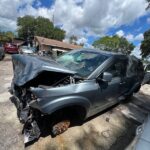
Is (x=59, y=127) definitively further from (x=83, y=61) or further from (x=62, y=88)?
(x=83, y=61)

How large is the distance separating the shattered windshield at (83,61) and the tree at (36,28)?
51.9 m

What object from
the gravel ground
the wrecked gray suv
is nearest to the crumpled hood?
the wrecked gray suv

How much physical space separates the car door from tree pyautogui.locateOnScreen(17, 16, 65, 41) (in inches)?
2050

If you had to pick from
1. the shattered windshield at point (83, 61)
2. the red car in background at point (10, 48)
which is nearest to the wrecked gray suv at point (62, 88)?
the shattered windshield at point (83, 61)

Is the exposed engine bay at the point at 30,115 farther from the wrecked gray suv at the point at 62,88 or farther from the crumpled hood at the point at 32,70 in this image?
the crumpled hood at the point at 32,70

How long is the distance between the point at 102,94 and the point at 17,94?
1893mm

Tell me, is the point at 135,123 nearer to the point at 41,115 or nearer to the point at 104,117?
the point at 104,117

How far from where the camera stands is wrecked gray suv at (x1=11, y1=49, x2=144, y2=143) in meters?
3.07

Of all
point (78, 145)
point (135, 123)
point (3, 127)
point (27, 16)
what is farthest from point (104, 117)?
point (27, 16)

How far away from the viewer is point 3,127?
378 centimetres

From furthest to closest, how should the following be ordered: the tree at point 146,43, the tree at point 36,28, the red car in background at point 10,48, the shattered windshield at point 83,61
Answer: the tree at point 36,28 → the tree at point 146,43 → the red car in background at point 10,48 → the shattered windshield at point 83,61

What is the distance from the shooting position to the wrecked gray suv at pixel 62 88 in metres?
3.07

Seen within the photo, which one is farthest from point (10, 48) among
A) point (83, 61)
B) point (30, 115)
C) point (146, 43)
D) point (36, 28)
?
point (36, 28)

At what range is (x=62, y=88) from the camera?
126 inches
